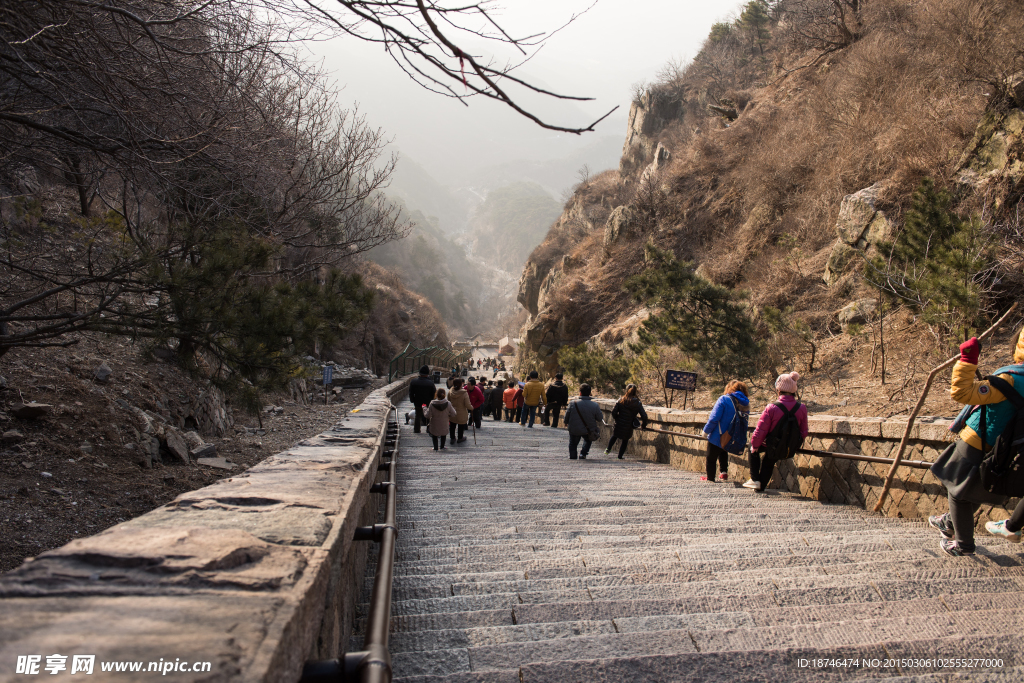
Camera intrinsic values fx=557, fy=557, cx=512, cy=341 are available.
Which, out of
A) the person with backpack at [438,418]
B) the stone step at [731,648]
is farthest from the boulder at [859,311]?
the stone step at [731,648]

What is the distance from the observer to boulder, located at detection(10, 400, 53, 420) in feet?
21.3

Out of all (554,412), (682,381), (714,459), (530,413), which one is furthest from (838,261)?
(714,459)

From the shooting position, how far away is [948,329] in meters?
9.27

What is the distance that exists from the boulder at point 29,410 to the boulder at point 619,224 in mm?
28346

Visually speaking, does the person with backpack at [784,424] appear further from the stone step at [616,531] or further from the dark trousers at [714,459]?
the stone step at [616,531]

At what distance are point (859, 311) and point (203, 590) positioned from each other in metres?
14.5

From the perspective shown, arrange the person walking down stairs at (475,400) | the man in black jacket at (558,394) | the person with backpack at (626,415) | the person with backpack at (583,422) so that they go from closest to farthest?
the person with backpack at (583,422) → the person with backpack at (626,415) → the person walking down stairs at (475,400) → the man in black jacket at (558,394)

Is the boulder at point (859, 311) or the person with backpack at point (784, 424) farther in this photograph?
the boulder at point (859, 311)

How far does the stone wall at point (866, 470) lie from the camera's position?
14.8 feet

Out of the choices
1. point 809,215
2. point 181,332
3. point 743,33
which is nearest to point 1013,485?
point 181,332

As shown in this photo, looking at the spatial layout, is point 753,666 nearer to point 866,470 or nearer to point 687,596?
point 687,596

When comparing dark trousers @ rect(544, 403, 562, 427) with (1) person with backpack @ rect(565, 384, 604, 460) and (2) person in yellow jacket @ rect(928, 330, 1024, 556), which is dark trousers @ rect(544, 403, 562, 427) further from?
(2) person in yellow jacket @ rect(928, 330, 1024, 556)

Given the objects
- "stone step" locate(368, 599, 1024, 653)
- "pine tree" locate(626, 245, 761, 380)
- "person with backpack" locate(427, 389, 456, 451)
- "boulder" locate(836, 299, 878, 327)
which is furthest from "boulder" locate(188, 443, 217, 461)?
"boulder" locate(836, 299, 878, 327)

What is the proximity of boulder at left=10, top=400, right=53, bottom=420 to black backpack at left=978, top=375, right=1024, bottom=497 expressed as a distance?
29.9ft
